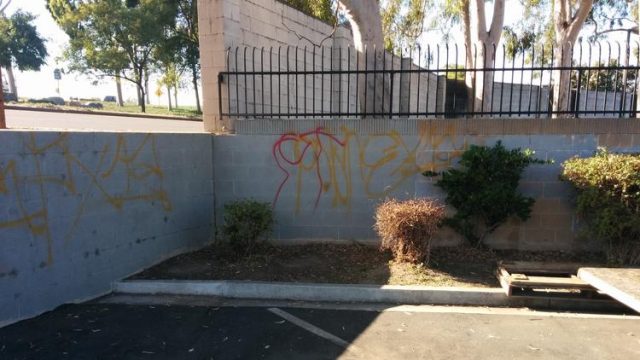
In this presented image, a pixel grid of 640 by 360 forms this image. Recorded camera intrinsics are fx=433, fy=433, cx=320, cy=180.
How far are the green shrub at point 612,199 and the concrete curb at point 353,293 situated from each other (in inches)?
41.2

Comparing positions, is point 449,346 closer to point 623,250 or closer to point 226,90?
point 623,250

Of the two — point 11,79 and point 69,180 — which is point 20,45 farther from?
point 69,180

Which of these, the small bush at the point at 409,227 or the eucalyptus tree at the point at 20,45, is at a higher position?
the eucalyptus tree at the point at 20,45

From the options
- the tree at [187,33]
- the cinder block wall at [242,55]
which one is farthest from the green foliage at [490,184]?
the tree at [187,33]

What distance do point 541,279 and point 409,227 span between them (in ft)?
4.83

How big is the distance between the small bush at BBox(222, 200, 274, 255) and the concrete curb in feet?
2.63

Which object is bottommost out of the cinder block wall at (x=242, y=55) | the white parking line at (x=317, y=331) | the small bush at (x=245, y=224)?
the white parking line at (x=317, y=331)

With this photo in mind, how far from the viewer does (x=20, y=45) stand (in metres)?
44.2

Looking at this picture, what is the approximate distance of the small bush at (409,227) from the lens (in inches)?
199

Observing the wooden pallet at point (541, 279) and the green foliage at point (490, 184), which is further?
the green foliage at point (490, 184)

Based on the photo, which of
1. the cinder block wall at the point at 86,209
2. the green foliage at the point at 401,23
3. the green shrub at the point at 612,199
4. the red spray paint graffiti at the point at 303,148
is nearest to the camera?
the cinder block wall at the point at 86,209

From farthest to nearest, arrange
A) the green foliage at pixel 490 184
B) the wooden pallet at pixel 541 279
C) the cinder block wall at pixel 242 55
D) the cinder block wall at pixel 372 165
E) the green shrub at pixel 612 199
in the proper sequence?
the cinder block wall at pixel 242 55
the cinder block wall at pixel 372 165
the green foliage at pixel 490 184
the green shrub at pixel 612 199
the wooden pallet at pixel 541 279

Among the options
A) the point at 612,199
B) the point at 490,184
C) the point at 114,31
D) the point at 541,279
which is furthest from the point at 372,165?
the point at 114,31

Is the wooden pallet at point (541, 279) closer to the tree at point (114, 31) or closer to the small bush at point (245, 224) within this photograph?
the small bush at point (245, 224)
